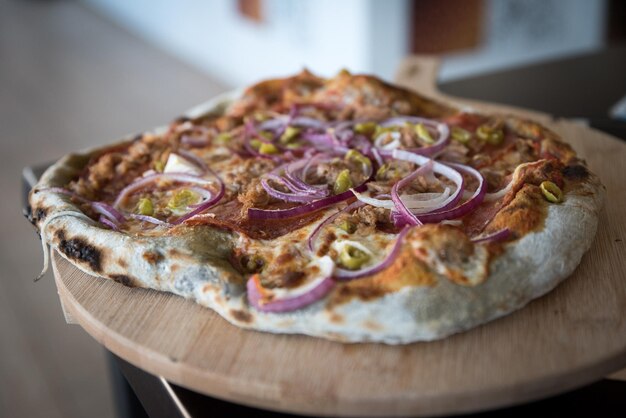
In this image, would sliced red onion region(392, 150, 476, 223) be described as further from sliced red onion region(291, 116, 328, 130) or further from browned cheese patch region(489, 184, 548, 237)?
sliced red onion region(291, 116, 328, 130)

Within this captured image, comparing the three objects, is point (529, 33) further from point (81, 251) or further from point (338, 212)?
point (81, 251)

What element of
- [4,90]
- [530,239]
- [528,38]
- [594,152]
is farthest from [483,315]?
[4,90]

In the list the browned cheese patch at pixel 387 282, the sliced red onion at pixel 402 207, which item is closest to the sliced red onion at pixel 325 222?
the sliced red onion at pixel 402 207

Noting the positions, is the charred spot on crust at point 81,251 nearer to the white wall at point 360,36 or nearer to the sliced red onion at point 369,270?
the sliced red onion at point 369,270

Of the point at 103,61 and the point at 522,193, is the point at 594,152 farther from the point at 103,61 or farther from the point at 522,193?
the point at 103,61

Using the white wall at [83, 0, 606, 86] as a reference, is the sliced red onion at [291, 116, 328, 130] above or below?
above

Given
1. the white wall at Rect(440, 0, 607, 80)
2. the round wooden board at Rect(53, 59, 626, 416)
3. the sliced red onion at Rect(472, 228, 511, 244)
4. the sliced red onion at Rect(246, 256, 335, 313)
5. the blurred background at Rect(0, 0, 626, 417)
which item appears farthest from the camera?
the white wall at Rect(440, 0, 607, 80)

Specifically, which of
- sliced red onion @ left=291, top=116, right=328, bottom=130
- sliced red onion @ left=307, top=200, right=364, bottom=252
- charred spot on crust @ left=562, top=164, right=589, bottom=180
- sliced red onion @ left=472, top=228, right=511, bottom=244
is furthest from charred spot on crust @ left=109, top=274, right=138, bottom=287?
charred spot on crust @ left=562, top=164, right=589, bottom=180
